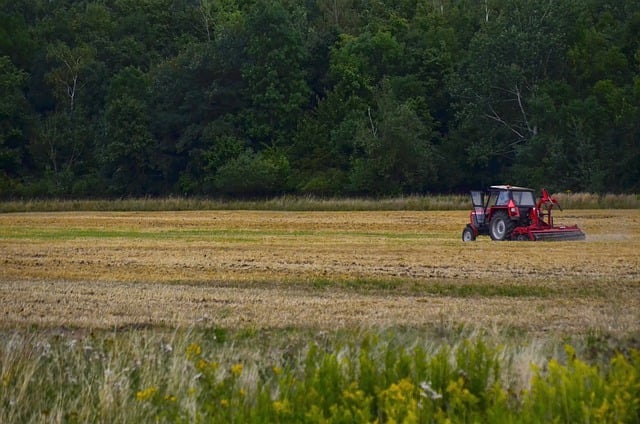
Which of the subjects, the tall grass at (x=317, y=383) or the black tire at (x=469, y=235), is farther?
the black tire at (x=469, y=235)

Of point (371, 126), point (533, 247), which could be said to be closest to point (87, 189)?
point (371, 126)

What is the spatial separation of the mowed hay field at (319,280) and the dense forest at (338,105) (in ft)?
93.3

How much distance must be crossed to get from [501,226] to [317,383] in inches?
840

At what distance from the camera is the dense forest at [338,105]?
63812 mm

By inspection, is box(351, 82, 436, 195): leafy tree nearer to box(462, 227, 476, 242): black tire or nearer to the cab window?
box(462, 227, 476, 242): black tire

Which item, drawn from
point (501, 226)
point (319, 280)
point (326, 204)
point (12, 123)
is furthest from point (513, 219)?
point (12, 123)

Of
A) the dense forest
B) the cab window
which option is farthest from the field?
the dense forest

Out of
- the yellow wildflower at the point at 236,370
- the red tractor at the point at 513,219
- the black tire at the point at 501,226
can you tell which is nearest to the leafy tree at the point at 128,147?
the red tractor at the point at 513,219

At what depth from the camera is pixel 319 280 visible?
1966cm

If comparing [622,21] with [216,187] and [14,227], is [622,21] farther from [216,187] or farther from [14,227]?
[14,227]

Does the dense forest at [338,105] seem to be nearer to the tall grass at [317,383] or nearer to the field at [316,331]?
the field at [316,331]

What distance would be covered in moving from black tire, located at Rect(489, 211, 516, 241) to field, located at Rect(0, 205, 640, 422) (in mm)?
1633

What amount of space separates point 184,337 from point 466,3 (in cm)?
8179

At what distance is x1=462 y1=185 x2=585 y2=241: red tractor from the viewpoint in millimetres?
29109
